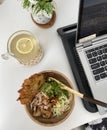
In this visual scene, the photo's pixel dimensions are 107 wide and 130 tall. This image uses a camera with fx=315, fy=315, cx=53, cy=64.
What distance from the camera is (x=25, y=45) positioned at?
3.12ft

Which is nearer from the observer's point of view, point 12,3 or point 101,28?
point 101,28

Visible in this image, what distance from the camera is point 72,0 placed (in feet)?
3.32

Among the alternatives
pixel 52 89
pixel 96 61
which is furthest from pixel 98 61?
pixel 52 89

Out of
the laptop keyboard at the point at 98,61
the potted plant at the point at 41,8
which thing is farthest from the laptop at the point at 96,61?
the potted plant at the point at 41,8

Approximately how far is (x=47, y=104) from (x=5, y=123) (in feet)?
0.49

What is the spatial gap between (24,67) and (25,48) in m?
0.07

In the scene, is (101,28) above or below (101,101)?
above

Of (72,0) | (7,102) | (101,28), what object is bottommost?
(7,102)

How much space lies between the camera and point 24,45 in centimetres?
95

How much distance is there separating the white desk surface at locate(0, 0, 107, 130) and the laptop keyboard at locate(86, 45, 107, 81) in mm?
75

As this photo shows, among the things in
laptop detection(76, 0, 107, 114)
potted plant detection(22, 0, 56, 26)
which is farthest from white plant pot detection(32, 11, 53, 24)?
laptop detection(76, 0, 107, 114)

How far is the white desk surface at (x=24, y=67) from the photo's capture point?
94cm

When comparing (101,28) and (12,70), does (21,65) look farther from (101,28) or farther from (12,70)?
(101,28)

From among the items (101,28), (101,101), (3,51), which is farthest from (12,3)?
(101,101)
